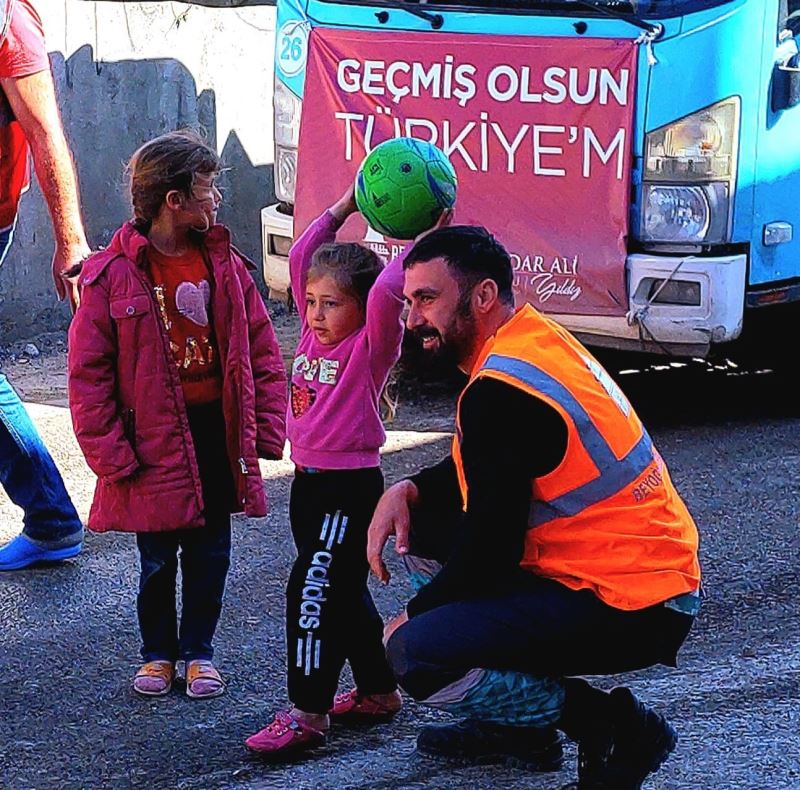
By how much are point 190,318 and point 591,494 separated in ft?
4.38

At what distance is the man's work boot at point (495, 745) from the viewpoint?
150 inches

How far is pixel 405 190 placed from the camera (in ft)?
12.5

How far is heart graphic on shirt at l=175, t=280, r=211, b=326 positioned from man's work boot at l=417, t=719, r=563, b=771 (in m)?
1.21

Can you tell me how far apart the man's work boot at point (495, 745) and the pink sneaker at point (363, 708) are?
23 cm

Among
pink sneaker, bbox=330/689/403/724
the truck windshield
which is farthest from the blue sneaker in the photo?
the truck windshield

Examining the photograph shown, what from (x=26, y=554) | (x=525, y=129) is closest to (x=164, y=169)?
(x=26, y=554)

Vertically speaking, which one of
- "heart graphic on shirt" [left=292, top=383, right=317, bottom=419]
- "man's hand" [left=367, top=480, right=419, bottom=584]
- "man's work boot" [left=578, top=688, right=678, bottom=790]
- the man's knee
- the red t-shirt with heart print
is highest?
the red t-shirt with heart print

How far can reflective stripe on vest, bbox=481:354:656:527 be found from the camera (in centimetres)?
325

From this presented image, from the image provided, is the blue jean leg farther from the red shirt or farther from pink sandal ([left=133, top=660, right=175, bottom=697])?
pink sandal ([left=133, top=660, right=175, bottom=697])

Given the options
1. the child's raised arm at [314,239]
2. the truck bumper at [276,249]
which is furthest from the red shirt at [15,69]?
the truck bumper at [276,249]

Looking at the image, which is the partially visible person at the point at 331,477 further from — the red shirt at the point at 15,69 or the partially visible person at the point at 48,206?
the red shirt at the point at 15,69

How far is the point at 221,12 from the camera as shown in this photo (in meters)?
9.81

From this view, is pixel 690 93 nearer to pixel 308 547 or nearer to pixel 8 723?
pixel 308 547

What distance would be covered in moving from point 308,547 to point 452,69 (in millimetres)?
3120
